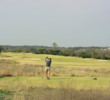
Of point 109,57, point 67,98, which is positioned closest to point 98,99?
point 67,98

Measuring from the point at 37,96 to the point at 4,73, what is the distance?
1204 cm

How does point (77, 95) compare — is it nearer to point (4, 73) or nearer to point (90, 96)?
point (90, 96)

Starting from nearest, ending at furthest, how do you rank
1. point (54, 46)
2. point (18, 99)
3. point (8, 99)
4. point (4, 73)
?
point (18, 99) < point (8, 99) < point (4, 73) < point (54, 46)

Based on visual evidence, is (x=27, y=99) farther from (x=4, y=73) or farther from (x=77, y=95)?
(x=4, y=73)

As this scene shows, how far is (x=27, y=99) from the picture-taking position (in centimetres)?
673

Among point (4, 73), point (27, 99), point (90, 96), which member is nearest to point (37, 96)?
point (27, 99)

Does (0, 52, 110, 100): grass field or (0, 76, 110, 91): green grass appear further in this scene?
(0, 76, 110, 91): green grass

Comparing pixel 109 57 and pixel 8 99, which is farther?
pixel 109 57

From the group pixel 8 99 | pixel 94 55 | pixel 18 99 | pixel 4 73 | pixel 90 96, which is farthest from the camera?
pixel 94 55

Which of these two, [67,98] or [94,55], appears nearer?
[67,98]

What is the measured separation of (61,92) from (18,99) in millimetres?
1628

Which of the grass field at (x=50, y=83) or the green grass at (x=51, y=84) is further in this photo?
the green grass at (x=51, y=84)

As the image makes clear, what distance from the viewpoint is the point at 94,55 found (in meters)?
85.6

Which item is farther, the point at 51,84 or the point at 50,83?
the point at 50,83
